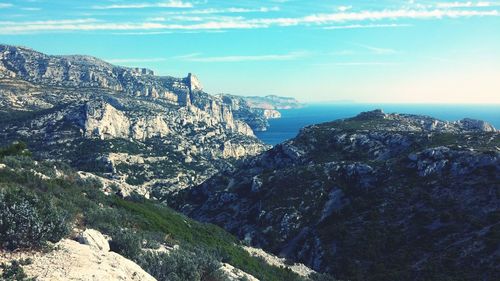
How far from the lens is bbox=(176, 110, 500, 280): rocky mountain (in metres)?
56.3

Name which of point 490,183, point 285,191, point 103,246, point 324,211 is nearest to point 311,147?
point 285,191

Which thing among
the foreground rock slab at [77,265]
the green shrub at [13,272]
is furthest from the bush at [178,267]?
the green shrub at [13,272]

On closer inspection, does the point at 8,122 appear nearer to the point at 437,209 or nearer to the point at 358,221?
the point at 358,221

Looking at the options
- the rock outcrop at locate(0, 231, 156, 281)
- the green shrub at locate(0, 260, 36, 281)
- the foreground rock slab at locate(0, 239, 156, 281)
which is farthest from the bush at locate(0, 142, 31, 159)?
the green shrub at locate(0, 260, 36, 281)

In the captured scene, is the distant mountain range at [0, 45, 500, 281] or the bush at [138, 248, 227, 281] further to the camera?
the distant mountain range at [0, 45, 500, 281]

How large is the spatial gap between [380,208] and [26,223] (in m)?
63.4

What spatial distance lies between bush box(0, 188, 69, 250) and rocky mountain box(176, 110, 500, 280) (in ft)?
146

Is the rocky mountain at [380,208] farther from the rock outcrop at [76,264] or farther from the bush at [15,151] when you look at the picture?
the bush at [15,151]

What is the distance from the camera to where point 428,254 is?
5712 cm

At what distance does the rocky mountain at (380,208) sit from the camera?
56.3 m

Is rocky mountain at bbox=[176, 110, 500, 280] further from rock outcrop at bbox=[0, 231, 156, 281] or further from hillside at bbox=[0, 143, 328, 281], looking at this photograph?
rock outcrop at bbox=[0, 231, 156, 281]

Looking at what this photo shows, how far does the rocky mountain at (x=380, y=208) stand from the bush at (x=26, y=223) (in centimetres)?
4438

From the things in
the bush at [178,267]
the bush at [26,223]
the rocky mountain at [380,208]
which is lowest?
the rocky mountain at [380,208]

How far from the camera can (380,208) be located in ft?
240
